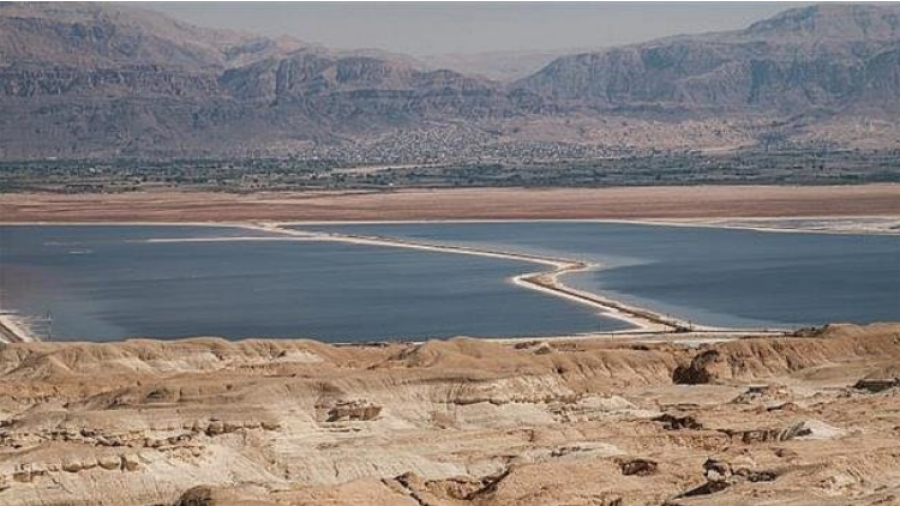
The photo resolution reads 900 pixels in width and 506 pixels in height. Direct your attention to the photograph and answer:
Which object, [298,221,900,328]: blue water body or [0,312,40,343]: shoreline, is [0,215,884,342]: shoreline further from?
[298,221,900,328]: blue water body

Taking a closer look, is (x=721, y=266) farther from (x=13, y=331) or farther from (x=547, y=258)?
(x=13, y=331)

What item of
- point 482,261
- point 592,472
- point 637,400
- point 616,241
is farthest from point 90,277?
point 592,472

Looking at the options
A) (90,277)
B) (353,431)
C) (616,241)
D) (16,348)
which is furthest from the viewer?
(616,241)

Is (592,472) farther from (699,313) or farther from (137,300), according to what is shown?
(137,300)

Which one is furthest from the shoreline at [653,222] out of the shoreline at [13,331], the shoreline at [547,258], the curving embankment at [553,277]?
the shoreline at [13,331]

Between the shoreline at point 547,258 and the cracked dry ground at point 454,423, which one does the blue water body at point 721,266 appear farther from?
the cracked dry ground at point 454,423

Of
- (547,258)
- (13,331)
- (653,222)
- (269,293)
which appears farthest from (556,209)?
(13,331)
